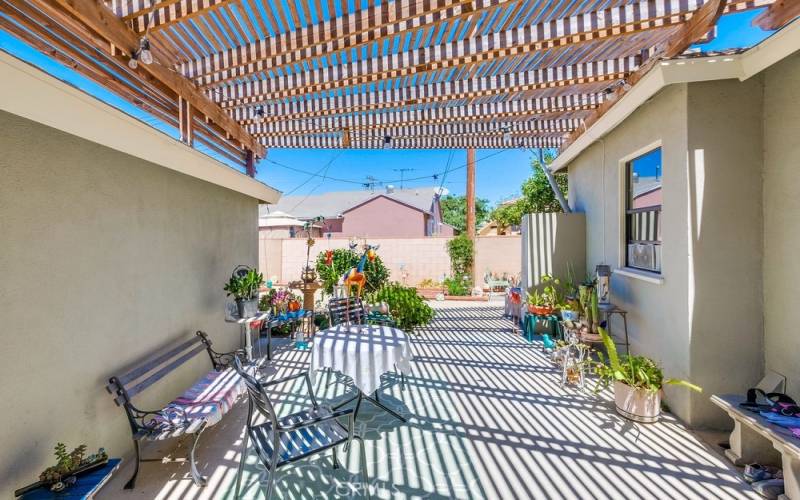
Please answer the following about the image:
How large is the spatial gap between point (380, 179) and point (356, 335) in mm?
23685

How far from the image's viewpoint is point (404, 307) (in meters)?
6.83

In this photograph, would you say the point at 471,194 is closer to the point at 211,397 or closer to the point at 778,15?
the point at 778,15

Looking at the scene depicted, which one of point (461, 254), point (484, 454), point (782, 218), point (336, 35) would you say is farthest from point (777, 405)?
point (461, 254)

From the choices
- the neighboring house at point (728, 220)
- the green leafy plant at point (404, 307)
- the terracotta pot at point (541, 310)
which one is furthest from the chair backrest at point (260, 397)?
the terracotta pot at point (541, 310)

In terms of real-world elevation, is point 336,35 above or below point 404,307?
above

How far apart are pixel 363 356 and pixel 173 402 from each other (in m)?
1.72

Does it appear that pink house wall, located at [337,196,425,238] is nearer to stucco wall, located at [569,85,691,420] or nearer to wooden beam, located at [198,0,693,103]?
stucco wall, located at [569,85,691,420]

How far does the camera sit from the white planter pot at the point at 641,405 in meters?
3.22

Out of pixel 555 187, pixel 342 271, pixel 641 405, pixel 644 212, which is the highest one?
pixel 555 187

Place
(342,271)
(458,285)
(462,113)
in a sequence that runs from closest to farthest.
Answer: (462,113) < (342,271) < (458,285)

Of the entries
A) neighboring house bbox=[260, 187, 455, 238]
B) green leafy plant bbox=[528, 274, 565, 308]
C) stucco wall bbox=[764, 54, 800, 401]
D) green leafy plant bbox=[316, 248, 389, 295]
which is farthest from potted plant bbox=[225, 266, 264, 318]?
neighboring house bbox=[260, 187, 455, 238]

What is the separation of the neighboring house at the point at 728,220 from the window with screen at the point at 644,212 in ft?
1.50

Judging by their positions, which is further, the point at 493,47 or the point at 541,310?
the point at 541,310

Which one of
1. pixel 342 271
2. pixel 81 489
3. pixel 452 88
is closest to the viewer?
pixel 81 489
